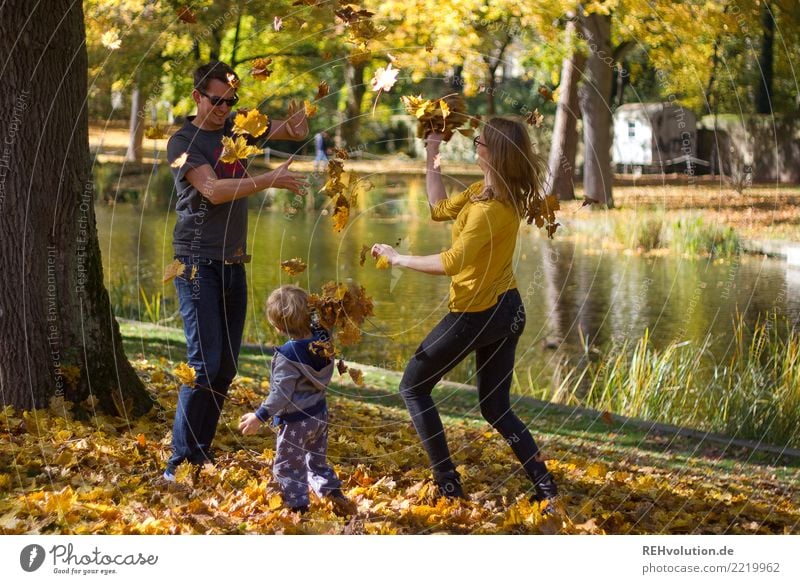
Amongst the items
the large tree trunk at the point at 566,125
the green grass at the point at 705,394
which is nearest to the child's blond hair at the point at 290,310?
the green grass at the point at 705,394

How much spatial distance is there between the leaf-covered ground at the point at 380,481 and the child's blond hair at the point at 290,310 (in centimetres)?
78

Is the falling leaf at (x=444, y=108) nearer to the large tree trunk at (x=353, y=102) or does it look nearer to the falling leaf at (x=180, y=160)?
the falling leaf at (x=180, y=160)

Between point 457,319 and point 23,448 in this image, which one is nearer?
point 457,319

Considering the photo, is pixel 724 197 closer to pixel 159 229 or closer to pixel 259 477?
pixel 159 229

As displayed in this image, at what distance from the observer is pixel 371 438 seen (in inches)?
232

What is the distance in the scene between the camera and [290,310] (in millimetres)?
4250

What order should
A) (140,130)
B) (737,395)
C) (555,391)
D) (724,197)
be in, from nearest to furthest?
1. (737,395)
2. (555,391)
3. (724,197)
4. (140,130)

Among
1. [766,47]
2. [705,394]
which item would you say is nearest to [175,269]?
[705,394]

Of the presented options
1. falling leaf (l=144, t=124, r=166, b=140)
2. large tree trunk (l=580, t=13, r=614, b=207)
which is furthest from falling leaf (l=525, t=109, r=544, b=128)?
large tree trunk (l=580, t=13, r=614, b=207)

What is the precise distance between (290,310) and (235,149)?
753 mm

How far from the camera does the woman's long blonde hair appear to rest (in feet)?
14.0

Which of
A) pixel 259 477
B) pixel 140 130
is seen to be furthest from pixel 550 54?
pixel 140 130

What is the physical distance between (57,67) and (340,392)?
2993mm

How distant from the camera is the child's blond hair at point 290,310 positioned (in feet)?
14.0
